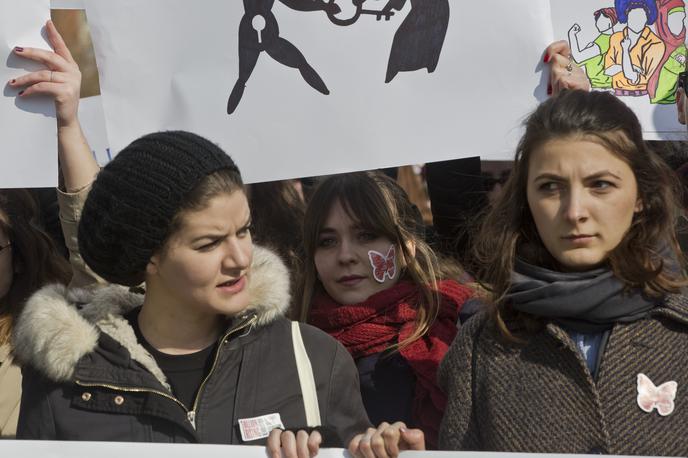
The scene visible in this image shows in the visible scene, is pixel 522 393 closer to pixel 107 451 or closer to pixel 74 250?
pixel 107 451

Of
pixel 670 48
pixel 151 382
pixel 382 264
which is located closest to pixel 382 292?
pixel 382 264

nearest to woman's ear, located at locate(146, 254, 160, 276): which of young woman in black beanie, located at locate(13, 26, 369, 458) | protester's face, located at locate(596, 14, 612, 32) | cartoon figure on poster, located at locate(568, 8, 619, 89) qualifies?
young woman in black beanie, located at locate(13, 26, 369, 458)

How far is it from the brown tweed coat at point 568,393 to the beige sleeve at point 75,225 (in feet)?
3.77

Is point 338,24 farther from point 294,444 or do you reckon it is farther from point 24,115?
point 294,444

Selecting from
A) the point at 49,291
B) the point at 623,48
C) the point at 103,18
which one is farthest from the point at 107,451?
the point at 623,48

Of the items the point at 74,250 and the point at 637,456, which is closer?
the point at 637,456

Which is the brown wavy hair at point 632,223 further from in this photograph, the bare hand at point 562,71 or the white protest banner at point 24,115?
the white protest banner at point 24,115

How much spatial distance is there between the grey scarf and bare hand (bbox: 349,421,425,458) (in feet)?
1.41

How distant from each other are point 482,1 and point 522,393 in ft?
4.29

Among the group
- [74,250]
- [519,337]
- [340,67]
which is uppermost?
[340,67]

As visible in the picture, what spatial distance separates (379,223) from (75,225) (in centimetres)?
95

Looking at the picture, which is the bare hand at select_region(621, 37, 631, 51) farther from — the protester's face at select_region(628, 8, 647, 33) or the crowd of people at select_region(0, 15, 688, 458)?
the crowd of people at select_region(0, 15, 688, 458)

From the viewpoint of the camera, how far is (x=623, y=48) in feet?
10.6

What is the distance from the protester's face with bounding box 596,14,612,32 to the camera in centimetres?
325
